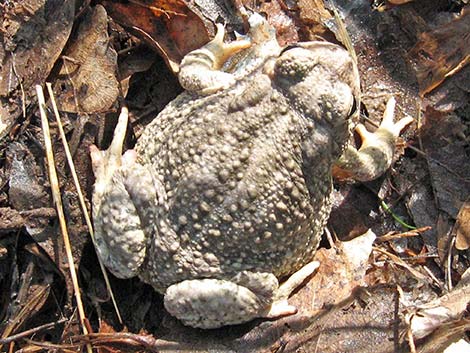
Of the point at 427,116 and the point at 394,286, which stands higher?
the point at 427,116

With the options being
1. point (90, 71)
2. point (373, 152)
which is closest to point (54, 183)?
point (90, 71)

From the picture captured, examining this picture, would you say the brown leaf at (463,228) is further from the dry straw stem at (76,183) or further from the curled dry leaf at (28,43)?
the curled dry leaf at (28,43)

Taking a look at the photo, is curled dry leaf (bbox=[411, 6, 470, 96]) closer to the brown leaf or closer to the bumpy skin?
the brown leaf

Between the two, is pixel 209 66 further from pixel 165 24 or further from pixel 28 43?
pixel 28 43

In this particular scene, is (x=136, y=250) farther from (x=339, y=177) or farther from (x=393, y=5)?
(x=393, y=5)

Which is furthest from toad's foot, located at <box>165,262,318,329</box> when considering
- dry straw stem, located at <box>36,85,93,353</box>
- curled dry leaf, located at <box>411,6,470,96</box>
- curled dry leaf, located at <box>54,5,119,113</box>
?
curled dry leaf, located at <box>411,6,470,96</box>

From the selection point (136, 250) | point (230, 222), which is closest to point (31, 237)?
point (136, 250)

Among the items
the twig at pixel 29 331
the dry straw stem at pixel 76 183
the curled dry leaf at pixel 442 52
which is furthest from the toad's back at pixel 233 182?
the curled dry leaf at pixel 442 52
